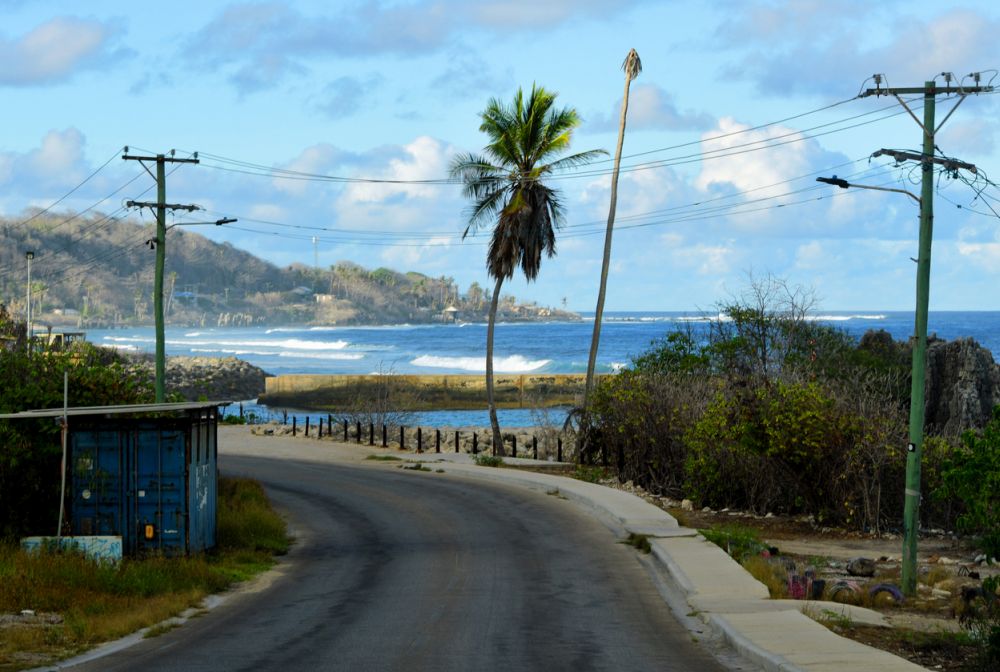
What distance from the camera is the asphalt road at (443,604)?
13812 millimetres

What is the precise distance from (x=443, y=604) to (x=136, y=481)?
7582 mm

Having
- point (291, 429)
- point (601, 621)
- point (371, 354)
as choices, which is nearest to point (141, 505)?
point (601, 621)

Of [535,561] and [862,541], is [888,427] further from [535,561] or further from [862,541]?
[535,561]

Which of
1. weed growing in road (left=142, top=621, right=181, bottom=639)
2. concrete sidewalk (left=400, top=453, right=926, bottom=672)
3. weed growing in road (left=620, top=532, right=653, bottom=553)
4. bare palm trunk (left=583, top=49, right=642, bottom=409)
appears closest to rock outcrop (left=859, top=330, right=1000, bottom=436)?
bare palm trunk (left=583, top=49, right=642, bottom=409)

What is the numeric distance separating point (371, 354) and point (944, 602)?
160m

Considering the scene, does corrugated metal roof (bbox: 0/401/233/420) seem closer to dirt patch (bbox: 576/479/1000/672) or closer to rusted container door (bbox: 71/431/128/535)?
rusted container door (bbox: 71/431/128/535)

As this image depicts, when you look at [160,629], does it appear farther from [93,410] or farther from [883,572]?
[883,572]

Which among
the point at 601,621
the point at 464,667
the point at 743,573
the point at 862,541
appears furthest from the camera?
the point at 862,541

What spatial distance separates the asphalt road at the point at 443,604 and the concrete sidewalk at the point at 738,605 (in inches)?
22.4

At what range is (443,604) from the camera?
696 inches

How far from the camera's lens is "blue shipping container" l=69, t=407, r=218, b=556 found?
72.1ft

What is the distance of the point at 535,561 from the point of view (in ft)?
73.4

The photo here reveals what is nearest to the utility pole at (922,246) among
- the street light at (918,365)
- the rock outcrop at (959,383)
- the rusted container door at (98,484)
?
the street light at (918,365)

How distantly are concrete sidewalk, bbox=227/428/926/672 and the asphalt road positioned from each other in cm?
57
